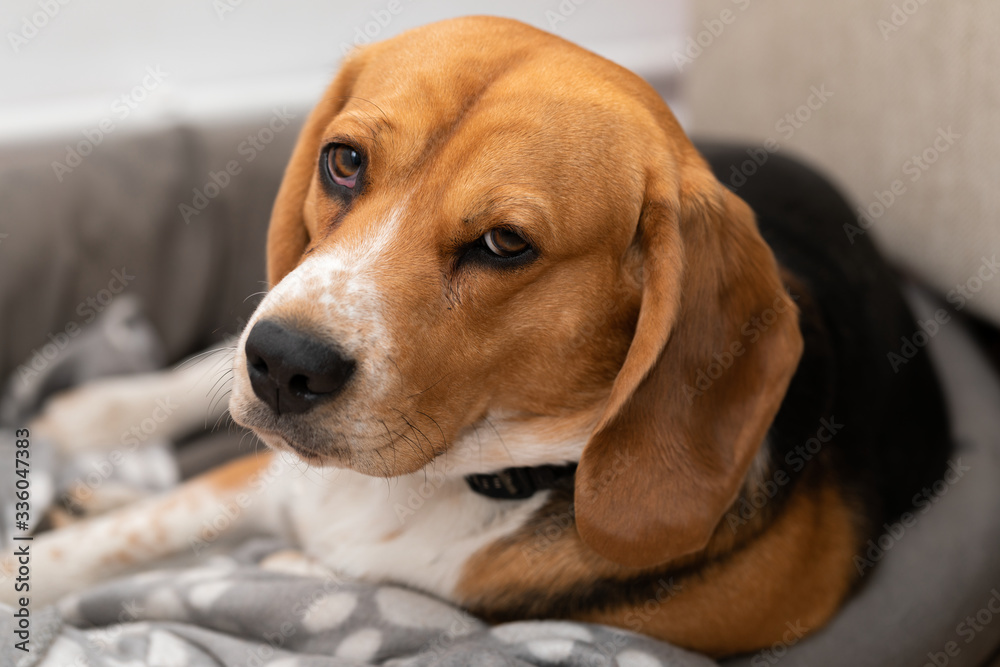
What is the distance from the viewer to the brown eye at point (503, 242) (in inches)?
61.2

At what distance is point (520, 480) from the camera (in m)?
1.89

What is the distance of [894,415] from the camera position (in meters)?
2.39

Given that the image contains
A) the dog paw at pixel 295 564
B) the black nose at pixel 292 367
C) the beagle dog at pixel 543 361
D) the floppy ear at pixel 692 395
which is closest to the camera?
the black nose at pixel 292 367

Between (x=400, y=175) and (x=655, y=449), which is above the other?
(x=400, y=175)

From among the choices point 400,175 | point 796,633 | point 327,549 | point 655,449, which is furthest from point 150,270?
point 796,633

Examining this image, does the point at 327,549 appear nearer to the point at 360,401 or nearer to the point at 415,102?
the point at 360,401

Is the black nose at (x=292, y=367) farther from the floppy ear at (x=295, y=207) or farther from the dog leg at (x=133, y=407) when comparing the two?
the dog leg at (x=133, y=407)

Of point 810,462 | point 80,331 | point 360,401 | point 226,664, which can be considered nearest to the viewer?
point 360,401

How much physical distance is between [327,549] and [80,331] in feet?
5.26

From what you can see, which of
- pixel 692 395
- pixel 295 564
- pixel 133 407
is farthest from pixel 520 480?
pixel 133 407

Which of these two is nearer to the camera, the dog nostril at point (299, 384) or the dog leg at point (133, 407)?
the dog nostril at point (299, 384)

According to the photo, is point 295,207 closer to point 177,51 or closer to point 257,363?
point 257,363

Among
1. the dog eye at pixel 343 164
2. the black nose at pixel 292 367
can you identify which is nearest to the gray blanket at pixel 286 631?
the black nose at pixel 292 367

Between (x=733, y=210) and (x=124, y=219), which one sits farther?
(x=124, y=219)
